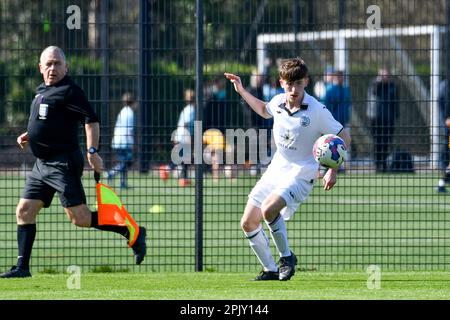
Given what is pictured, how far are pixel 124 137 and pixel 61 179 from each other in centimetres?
234

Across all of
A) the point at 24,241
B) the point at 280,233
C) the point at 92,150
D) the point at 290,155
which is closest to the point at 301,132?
the point at 290,155

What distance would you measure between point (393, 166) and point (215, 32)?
2556mm

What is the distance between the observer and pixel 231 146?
13.8 metres

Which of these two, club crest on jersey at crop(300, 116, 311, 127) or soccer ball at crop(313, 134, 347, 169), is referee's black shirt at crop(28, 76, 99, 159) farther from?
soccer ball at crop(313, 134, 347, 169)

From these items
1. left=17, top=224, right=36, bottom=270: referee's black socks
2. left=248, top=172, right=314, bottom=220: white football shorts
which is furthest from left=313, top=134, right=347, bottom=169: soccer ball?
left=17, top=224, right=36, bottom=270: referee's black socks

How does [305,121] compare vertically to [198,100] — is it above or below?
below

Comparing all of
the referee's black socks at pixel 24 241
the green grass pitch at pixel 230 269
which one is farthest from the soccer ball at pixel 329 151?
the referee's black socks at pixel 24 241

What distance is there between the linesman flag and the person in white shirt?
1735mm

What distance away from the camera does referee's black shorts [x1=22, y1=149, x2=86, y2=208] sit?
11391 millimetres

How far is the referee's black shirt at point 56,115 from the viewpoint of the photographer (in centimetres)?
1137

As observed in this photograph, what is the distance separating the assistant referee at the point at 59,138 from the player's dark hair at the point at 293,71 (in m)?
1.83

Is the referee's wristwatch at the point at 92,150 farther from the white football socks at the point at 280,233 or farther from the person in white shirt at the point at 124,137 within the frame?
the person in white shirt at the point at 124,137

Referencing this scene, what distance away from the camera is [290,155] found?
1121 cm

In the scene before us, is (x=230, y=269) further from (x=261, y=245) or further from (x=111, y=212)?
(x=111, y=212)
